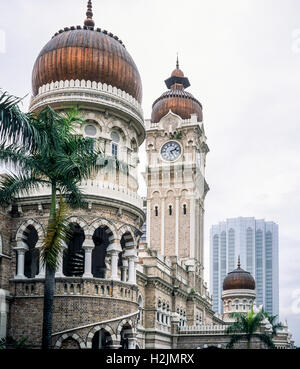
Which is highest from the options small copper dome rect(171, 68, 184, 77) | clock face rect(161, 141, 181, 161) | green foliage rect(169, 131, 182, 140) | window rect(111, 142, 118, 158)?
small copper dome rect(171, 68, 184, 77)

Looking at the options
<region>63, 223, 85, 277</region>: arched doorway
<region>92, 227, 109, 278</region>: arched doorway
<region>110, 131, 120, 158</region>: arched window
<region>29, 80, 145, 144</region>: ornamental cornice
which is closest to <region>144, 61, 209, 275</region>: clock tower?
<region>92, 227, 109, 278</region>: arched doorway

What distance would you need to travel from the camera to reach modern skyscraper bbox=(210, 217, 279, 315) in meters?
139

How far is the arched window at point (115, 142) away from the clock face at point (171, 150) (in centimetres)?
3579

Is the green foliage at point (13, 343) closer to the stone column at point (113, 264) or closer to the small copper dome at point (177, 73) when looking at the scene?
the stone column at point (113, 264)

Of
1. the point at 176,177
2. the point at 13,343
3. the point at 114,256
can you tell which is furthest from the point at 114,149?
the point at 176,177

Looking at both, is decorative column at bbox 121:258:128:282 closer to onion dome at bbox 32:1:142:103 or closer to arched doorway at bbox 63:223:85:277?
arched doorway at bbox 63:223:85:277

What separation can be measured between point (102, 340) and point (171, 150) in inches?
1505

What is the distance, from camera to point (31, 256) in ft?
82.7

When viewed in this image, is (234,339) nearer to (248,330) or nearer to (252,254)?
(248,330)

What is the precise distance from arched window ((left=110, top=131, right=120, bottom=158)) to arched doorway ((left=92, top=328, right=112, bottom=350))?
24.2 feet

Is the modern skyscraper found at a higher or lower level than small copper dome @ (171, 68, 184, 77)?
lower

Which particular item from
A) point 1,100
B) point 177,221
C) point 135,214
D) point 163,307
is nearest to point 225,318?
point 177,221

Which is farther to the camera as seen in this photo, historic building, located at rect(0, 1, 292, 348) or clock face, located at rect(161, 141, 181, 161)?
clock face, located at rect(161, 141, 181, 161)
